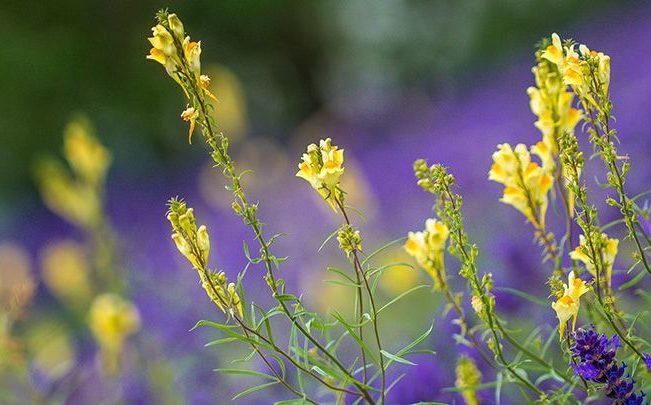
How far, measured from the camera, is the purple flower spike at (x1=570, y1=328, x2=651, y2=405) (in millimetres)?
1257

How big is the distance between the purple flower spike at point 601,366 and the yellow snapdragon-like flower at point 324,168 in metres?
0.35

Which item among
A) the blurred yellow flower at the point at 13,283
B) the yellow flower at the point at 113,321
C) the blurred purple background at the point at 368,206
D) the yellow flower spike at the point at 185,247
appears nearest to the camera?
the yellow flower spike at the point at 185,247

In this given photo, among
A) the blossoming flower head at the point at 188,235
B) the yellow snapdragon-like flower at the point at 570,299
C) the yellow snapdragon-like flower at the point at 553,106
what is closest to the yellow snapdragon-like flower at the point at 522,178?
the yellow snapdragon-like flower at the point at 553,106

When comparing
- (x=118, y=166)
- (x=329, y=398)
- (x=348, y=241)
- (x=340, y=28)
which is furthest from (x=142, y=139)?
(x=348, y=241)

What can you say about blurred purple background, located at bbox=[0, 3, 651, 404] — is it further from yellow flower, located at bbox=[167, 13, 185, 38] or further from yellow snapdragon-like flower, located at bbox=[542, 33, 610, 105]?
yellow flower, located at bbox=[167, 13, 185, 38]

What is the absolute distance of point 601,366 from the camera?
49.8 inches

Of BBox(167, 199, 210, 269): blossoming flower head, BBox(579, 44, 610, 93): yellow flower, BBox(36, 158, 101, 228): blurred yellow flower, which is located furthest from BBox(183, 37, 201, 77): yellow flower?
BBox(36, 158, 101, 228): blurred yellow flower

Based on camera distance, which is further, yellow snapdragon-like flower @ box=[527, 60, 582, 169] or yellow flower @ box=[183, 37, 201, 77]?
yellow snapdragon-like flower @ box=[527, 60, 582, 169]

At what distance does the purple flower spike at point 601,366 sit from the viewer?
1.26 meters

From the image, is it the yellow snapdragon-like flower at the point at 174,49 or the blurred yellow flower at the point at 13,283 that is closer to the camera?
the yellow snapdragon-like flower at the point at 174,49

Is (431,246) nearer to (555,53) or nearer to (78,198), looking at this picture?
(555,53)

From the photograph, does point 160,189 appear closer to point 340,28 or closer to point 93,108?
point 93,108

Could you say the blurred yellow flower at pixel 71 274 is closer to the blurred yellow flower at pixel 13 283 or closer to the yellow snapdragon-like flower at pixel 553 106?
the blurred yellow flower at pixel 13 283

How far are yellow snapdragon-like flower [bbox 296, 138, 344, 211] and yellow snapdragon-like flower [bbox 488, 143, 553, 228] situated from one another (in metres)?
0.22
